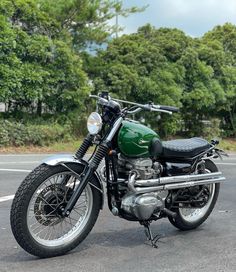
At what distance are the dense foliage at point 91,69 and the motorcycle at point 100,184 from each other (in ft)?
45.0

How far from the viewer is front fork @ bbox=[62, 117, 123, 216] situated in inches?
186

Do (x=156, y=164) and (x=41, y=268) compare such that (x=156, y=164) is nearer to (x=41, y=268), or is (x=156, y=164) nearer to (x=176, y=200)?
(x=176, y=200)

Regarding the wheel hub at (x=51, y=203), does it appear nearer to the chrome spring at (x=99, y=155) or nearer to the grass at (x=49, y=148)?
the chrome spring at (x=99, y=155)

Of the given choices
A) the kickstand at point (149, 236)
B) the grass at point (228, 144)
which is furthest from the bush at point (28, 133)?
the kickstand at point (149, 236)

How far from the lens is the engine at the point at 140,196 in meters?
4.89

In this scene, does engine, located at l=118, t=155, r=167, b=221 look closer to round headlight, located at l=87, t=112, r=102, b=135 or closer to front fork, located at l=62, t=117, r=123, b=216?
front fork, located at l=62, t=117, r=123, b=216

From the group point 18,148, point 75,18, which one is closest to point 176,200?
point 18,148

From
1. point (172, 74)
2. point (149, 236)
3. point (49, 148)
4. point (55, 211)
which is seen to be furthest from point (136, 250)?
point (172, 74)

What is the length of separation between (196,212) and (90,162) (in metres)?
1.88

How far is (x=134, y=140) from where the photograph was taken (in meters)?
4.89

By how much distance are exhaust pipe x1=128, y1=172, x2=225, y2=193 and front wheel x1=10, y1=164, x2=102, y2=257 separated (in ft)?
1.28

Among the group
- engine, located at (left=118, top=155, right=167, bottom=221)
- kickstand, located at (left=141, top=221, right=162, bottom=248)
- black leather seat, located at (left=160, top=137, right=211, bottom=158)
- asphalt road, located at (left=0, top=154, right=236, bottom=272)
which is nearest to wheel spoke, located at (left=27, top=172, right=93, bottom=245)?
asphalt road, located at (left=0, top=154, right=236, bottom=272)

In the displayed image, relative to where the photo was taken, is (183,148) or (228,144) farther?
(228,144)

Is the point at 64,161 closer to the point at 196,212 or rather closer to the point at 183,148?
the point at 183,148
